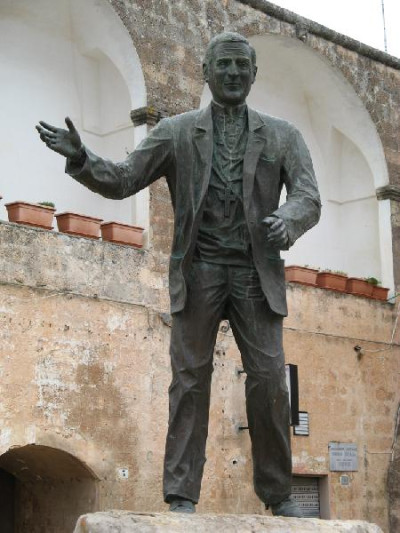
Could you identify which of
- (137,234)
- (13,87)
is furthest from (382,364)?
(13,87)

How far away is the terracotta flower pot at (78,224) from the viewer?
47.4 ft

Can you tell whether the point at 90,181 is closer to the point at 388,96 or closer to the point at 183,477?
the point at 183,477

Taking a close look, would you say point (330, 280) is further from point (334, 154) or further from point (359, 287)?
point (334, 154)

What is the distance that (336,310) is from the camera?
17594 mm

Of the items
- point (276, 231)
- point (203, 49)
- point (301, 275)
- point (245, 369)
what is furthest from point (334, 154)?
point (276, 231)

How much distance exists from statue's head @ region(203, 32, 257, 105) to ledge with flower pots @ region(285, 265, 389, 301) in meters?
10.8

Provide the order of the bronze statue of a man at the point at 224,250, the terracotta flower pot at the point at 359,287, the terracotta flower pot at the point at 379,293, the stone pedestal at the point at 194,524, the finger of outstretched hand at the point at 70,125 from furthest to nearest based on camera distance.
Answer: the terracotta flower pot at the point at 379,293, the terracotta flower pot at the point at 359,287, the bronze statue of a man at the point at 224,250, the finger of outstretched hand at the point at 70,125, the stone pedestal at the point at 194,524

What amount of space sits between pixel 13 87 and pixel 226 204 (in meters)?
9.97

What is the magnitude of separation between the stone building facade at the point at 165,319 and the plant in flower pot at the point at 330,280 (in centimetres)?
11

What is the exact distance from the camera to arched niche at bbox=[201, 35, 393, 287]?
18.5m

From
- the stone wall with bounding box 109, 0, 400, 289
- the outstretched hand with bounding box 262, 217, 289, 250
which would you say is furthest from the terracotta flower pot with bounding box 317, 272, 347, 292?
the outstretched hand with bounding box 262, 217, 289, 250

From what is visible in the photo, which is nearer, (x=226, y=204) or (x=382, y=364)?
(x=226, y=204)

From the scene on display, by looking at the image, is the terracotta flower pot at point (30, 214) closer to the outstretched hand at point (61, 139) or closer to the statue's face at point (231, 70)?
the statue's face at point (231, 70)

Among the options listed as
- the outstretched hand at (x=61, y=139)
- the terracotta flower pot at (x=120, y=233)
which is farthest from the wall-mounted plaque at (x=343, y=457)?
the outstretched hand at (x=61, y=139)
